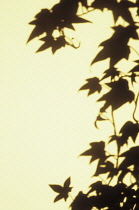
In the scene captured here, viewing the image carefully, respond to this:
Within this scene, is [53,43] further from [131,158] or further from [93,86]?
[131,158]

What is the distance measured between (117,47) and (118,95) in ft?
0.50

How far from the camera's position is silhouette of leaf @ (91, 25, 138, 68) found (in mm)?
762

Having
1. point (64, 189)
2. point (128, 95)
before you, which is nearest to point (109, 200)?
point (64, 189)

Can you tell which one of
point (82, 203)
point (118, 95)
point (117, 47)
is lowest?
point (82, 203)

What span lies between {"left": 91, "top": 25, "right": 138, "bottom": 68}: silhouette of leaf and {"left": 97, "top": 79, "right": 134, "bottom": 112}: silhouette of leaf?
9 cm

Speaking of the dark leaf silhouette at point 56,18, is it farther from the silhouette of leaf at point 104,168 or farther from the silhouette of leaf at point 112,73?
the silhouette of leaf at point 104,168

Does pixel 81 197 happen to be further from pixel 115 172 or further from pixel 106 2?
pixel 106 2

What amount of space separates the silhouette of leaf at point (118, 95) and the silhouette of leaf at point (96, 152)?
162 millimetres

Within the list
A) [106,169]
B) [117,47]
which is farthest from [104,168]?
[117,47]

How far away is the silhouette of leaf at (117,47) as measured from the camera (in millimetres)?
762

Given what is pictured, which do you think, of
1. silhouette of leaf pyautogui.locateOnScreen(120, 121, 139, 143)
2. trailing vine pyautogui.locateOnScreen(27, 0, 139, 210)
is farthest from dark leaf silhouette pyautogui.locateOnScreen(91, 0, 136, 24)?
silhouette of leaf pyautogui.locateOnScreen(120, 121, 139, 143)

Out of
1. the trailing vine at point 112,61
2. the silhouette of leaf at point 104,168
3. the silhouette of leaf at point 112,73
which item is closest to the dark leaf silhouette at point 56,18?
the trailing vine at point 112,61

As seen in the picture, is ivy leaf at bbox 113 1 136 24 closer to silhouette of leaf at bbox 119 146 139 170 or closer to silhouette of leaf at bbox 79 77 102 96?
silhouette of leaf at bbox 79 77 102 96

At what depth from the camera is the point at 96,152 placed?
0.92 meters
